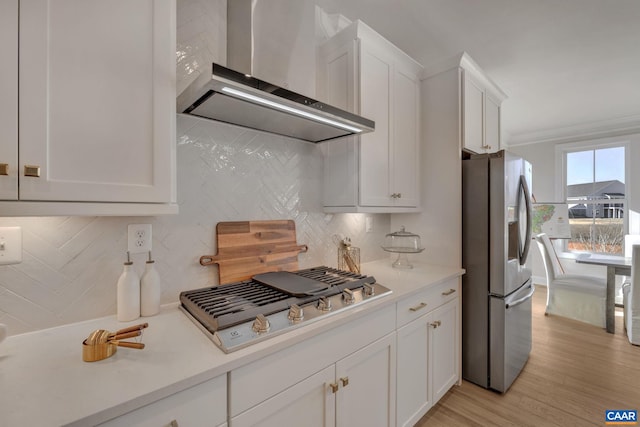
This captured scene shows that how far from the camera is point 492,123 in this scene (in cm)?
258

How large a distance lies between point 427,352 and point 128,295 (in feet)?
5.24

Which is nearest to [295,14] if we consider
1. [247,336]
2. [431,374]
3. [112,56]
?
[112,56]

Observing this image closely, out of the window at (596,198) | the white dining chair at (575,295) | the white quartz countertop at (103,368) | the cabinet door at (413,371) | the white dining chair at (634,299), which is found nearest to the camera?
the white quartz countertop at (103,368)

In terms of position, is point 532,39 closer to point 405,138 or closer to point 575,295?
point 405,138

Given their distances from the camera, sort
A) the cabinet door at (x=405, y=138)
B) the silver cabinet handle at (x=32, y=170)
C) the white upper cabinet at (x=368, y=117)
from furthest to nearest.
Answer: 1. the cabinet door at (x=405, y=138)
2. the white upper cabinet at (x=368, y=117)
3. the silver cabinet handle at (x=32, y=170)

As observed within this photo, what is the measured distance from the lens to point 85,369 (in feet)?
2.51

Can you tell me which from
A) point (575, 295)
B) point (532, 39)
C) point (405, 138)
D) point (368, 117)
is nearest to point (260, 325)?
point (368, 117)

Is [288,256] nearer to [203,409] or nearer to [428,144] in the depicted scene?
[203,409]

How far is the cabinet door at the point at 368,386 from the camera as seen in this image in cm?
116

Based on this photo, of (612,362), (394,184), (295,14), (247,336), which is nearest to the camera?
(247,336)

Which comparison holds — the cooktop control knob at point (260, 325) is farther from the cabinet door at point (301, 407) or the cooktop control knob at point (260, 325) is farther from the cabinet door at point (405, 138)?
the cabinet door at point (405, 138)

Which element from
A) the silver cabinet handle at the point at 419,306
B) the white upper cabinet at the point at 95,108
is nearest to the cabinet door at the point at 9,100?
the white upper cabinet at the point at 95,108

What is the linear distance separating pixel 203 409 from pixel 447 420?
1673 millimetres

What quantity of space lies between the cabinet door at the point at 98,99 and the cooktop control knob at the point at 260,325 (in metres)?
0.53
